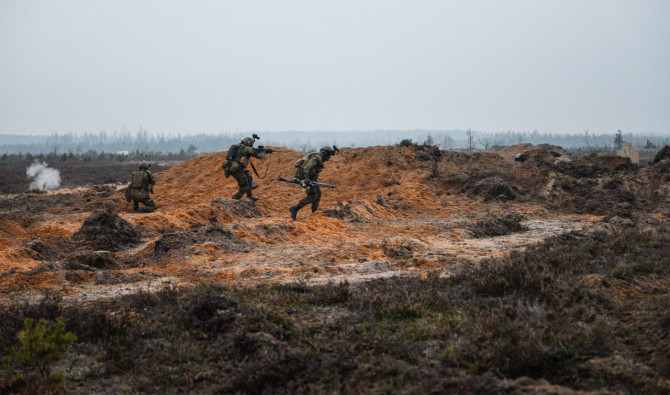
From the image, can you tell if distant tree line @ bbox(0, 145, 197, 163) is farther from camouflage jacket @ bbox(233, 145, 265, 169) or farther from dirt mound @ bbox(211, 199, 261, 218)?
camouflage jacket @ bbox(233, 145, 265, 169)

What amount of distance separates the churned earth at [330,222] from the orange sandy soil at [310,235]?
4cm

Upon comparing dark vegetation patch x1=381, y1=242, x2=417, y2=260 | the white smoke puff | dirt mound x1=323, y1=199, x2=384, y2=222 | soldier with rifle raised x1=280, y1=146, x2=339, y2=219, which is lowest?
the white smoke puff

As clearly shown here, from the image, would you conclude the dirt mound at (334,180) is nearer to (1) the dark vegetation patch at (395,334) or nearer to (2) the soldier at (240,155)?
(2) the soldier at (240,155)

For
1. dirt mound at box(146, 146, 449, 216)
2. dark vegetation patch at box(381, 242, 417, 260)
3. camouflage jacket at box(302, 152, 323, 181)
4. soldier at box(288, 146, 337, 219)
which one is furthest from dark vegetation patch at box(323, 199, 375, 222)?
dark vegetation patch at box(381, 242, 417, 260)

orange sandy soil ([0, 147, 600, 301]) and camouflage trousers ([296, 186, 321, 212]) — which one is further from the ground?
camouflage trousers ([296, 186, 321, 212])

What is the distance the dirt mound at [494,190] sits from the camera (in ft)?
59.1

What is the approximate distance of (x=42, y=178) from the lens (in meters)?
35.6

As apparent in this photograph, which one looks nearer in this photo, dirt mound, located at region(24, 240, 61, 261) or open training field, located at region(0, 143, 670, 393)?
open training field, located at region(0, 143, 670, 393)

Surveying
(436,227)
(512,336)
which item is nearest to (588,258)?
(512,336)

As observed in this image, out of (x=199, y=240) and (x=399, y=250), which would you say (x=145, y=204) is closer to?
(x=199, y=240)

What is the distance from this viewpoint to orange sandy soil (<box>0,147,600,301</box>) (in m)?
8.74

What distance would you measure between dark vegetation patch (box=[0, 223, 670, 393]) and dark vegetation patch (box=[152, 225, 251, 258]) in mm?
3268

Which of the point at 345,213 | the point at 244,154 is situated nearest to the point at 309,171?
the point at 345,213

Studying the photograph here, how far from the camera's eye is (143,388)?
482cm
